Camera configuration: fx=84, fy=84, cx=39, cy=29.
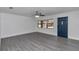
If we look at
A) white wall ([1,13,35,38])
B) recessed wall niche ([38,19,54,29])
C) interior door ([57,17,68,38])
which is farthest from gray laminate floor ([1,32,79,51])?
Answer: recessed wall niche ([38,19,54,29])

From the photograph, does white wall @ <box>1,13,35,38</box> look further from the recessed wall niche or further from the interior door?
the interior door

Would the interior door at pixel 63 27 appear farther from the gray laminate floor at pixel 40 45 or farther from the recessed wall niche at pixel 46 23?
the gray laminate floor at pixel 40 45

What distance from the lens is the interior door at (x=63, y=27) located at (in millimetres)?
7375

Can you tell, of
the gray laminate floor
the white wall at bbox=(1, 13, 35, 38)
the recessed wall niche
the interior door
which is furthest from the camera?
the recessed wall niche

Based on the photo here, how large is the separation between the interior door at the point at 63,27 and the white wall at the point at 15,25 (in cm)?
425

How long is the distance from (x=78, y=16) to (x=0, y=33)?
642cm

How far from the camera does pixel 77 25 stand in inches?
249

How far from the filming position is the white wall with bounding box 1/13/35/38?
766 centimetres

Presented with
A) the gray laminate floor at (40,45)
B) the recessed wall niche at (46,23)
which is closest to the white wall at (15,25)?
the recessed wall niche at (46,23)

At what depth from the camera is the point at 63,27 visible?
25.2 feet

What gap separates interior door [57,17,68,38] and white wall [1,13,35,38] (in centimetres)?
425

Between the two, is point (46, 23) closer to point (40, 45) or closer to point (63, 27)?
point (63, 27)
